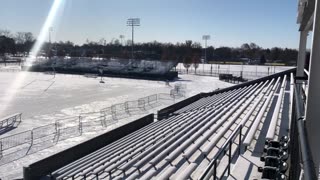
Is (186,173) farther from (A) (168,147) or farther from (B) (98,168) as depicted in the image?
(B) (98,168)

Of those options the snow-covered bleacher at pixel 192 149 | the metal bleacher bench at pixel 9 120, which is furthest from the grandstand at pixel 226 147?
the metal bleacher bench at pixel 9 120

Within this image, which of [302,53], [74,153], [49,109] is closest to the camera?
[302,53]

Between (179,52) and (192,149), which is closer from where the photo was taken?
(192,149)

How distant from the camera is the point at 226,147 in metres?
7.68

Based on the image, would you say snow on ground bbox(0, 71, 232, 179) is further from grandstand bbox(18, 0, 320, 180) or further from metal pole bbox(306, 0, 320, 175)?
metal pole bbox(306, 0, 320, 175)

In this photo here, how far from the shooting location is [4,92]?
110 ft

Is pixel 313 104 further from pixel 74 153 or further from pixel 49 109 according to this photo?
pixel 49 109

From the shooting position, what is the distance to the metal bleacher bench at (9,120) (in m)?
18.9

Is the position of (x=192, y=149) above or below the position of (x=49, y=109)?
above

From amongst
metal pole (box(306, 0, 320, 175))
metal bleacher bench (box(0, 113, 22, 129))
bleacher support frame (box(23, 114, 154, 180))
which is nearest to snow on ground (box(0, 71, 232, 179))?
metal bleacher bench (box(0, 113, 22, 129))

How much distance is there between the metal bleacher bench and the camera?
18906mm

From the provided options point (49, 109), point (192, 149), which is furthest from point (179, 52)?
point (192, 149)

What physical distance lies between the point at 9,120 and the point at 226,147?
52.5 ft

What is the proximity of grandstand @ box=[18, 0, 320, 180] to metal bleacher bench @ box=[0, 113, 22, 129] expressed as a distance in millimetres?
6907
